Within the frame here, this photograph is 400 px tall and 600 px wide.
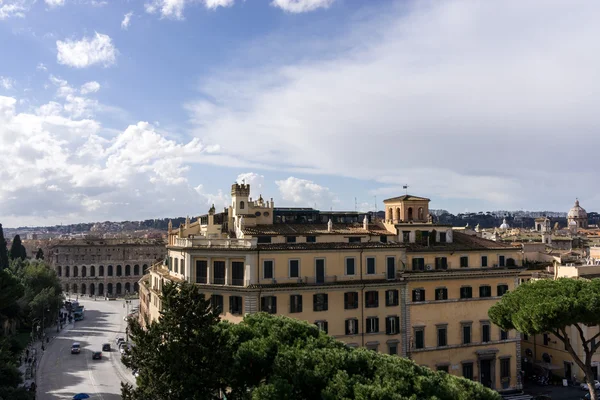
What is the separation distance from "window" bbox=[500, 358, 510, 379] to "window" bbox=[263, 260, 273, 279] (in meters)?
24.2

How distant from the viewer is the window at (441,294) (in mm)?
48406

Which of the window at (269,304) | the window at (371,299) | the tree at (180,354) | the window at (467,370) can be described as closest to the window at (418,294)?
the window at (371,299)

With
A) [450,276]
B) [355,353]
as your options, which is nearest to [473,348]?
[450,276]

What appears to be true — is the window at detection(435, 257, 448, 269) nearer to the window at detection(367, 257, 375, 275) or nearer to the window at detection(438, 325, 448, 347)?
the window at detection(438, 325, 448, 347)

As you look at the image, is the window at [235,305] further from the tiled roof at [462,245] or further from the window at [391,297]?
the tiled roof at [462,245]

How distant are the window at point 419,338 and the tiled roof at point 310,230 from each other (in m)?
9.10

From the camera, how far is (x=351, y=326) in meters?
45.0

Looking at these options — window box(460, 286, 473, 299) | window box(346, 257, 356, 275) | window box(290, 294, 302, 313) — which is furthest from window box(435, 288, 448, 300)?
window box(290, 294, 302, 313)

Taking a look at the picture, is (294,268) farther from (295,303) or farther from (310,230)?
(310,230)

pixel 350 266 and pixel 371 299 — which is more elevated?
pixel 350 266

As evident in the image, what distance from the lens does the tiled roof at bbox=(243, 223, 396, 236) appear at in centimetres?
4653

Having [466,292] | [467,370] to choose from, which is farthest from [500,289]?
[467,370]

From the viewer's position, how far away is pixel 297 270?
44.2 meters

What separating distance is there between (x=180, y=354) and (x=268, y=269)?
1761 centimetres
